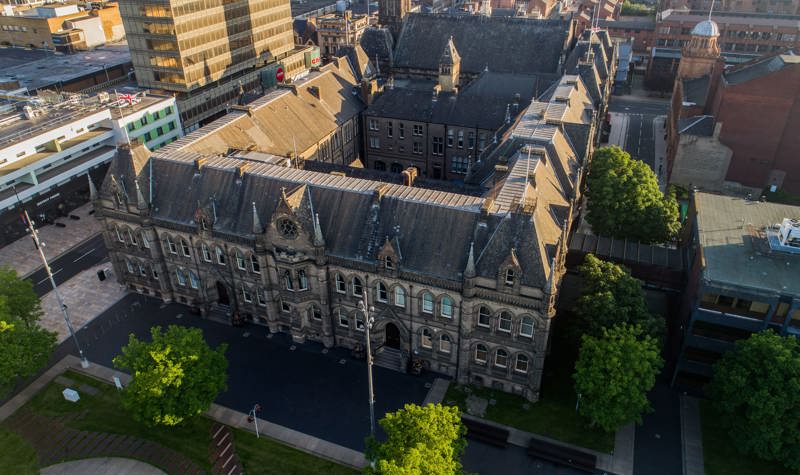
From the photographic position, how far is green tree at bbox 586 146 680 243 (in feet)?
246

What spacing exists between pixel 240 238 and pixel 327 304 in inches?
511

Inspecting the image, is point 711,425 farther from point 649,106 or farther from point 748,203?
point 649,106

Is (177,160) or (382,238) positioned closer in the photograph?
(382,238)

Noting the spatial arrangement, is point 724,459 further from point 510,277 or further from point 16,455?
point 16,455

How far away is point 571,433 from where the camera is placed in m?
56.4

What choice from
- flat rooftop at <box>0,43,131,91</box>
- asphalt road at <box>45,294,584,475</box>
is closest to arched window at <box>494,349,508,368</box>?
asphalt road at <box>45,294,584,475</box>

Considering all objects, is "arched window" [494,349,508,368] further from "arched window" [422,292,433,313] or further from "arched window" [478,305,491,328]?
"arched window" [422,292,433,313]

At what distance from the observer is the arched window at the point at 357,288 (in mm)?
61653

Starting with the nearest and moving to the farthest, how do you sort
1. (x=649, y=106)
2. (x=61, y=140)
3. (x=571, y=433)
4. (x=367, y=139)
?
(x=571, y=433), (x=61, y=140), (x=367, y=139), (x=649, y=106)

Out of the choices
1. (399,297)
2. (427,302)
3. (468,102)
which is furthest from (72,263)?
(468,102)

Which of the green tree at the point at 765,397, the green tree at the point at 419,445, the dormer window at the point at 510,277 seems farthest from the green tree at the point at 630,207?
the green tree at the point at 419,445

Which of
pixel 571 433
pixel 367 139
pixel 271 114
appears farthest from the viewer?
pixel 367 139

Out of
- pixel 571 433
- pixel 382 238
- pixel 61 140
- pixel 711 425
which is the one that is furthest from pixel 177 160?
pixel 711 425

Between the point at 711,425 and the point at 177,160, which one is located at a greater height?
the point at 177,160
